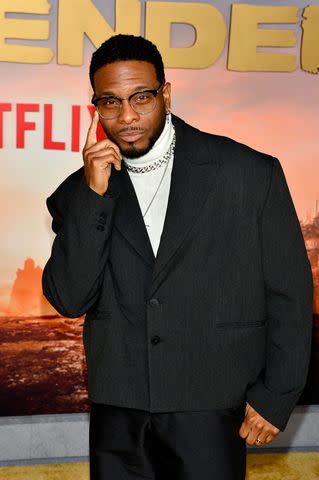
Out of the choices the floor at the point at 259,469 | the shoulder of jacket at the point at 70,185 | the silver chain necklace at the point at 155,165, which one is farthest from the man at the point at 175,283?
the floor at the point at 259,469

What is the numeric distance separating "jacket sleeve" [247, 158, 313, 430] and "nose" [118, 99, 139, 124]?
36 centimetres

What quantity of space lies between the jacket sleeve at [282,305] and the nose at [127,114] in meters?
0.36

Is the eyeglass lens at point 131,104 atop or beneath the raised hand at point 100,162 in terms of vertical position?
atop

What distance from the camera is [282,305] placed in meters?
1.87

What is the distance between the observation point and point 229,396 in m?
1.91

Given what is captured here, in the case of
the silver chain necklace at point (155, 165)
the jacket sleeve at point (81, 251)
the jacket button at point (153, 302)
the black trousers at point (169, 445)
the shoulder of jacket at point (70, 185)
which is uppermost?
the silver chain necklace at point (155, 165)

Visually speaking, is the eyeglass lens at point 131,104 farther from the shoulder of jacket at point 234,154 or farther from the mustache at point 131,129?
the shoulder of jacket at point 234,154

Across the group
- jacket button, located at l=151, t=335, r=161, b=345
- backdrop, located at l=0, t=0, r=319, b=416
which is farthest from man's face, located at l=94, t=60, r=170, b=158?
backdrop, located at l=0, t=0, r=319, b=416

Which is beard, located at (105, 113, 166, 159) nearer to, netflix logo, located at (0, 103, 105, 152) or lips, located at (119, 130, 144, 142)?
lips, located at (119, 130, 144, 142)

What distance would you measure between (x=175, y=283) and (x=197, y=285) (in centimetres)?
5

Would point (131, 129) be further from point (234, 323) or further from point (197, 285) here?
point (234, 323)

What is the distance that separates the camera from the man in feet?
6.08

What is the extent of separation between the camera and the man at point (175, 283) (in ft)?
6.08

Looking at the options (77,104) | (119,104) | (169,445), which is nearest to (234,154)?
(119,104)
